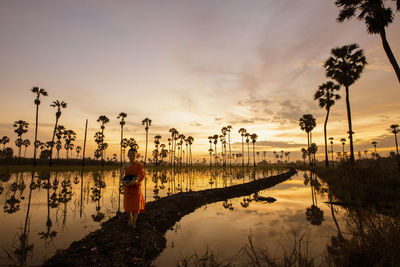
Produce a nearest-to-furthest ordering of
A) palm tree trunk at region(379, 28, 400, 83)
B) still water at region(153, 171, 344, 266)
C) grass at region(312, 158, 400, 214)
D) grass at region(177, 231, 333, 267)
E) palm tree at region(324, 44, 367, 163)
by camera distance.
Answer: grass at region(177, 231, 333, 267) → still water at region(153, 171, 344, 266) → grass at region(312, 158, 400, 214) → palm tree trunk at region(379, 28, 400, 83) → palm tree at region(324, 44, 367, 163)

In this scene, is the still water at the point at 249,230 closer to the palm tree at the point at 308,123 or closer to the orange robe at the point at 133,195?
the orange robe at the point at 133,195

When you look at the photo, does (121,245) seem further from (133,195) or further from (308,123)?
(308,123)

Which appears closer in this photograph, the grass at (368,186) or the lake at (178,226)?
the lake at (178,226)

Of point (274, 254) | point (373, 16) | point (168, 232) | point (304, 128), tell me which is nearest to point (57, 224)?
point (168, 232)

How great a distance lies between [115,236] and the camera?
6020mm

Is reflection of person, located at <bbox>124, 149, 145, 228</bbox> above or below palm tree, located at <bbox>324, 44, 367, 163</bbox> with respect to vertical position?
below

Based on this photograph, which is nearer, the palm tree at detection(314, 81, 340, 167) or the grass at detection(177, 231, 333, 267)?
the grass at detection(177, 231, 333, 267)

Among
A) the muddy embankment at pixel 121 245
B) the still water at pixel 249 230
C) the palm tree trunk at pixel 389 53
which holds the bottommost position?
the still water at pixel 249 230

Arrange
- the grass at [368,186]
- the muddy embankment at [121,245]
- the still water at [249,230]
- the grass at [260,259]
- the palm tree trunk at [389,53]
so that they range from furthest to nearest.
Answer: the palm tree trunk at [389,53]
the grass at [368,186]
the still water at [249,230]
the muddy embankment at [121,245]
the grass at [260,259]

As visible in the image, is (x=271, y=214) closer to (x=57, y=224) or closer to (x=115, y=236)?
(x=115, y=236)

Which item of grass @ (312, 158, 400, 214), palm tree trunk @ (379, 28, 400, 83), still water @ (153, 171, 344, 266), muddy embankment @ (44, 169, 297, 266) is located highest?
palm tree trunk @ (379, 28, 400, 83)

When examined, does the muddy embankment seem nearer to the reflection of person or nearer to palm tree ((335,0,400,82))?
the reflection of person

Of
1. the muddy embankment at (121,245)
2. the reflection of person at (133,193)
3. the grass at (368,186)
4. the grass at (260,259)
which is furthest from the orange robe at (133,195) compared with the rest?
the grass at (368,186)

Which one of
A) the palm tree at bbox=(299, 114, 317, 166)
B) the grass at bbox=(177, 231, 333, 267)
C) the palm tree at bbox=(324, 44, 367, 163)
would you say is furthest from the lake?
the palm tree at bbox=(299, 114, 317, 166)
